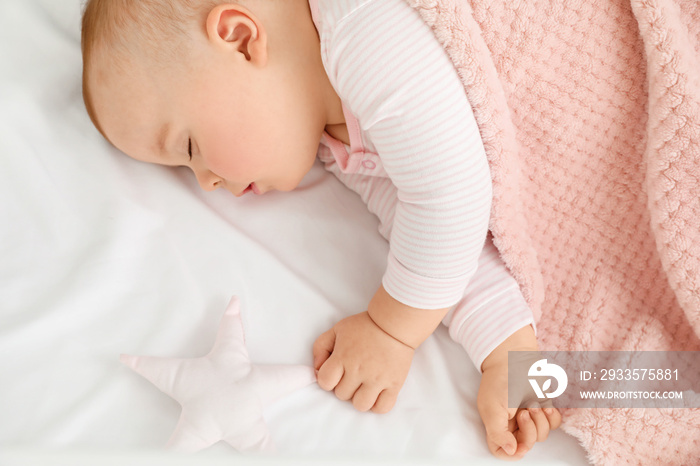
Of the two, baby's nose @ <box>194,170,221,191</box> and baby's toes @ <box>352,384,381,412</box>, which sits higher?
baby's nose @ <box>194,170,221,191</box>

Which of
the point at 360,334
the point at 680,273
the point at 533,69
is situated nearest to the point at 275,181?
the point at 360,334

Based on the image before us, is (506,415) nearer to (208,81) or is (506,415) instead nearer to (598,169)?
(598,169)

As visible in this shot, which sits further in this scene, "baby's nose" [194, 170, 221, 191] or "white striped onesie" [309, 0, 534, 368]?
"baby's nose" [194, 170, 221, 191]

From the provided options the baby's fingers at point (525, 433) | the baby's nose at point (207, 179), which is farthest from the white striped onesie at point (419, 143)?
the baby's nose at point (207, 179)

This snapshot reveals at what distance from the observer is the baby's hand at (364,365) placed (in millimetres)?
959

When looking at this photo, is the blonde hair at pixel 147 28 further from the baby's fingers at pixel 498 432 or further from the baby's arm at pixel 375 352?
the baby's fingers at pixel 498 432

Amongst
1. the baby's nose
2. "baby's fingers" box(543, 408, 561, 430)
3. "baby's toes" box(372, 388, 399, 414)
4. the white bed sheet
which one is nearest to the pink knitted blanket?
"baby's fingers" box(543, 408, 561, 430)

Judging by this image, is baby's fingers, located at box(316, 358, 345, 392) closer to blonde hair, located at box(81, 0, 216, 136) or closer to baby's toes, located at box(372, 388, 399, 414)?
baby's toes, located at box(372, 388, 399, 414)

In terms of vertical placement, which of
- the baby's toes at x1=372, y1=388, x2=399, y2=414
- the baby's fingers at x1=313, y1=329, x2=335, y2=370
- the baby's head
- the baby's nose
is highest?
the baby's head

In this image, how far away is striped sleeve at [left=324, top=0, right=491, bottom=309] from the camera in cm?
84

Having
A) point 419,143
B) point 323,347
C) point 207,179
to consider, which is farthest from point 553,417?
point 207,179

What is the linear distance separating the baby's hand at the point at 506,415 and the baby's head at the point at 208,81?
18.9 inches

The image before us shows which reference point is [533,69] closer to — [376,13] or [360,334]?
[376,13]

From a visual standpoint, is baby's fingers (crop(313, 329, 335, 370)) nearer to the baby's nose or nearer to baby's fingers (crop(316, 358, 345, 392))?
baby's fingers (crop(316, 358, 345, 392))
